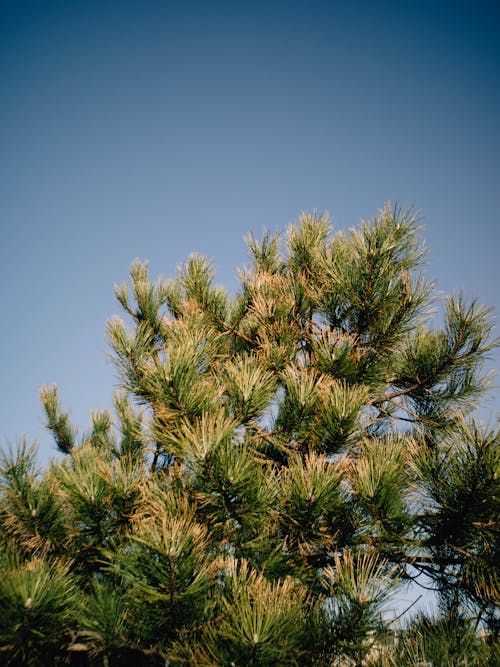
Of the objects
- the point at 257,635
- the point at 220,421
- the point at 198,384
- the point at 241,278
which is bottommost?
the point at 257,635

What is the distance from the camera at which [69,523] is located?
6.42 ft

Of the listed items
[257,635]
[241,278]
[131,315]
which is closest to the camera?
[257,635]

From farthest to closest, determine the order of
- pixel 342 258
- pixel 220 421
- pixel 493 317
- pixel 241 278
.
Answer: pixel 241 278
pixel 342 258
pixel 493 317
pixel 220 421

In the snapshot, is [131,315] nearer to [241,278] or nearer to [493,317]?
[241,278]

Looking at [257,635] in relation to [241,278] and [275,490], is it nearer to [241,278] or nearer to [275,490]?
[275,490]

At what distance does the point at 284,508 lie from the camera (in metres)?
1.71

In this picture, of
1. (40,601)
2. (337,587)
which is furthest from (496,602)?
(40,601)

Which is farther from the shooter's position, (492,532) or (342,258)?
(342,258)

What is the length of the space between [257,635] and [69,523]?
3.98ft

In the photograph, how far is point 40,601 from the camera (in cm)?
134

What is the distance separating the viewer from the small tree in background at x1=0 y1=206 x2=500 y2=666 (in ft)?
4.34

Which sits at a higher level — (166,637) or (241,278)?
(241,278)

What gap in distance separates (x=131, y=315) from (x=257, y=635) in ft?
7.83

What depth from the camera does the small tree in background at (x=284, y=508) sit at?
4.34ft
